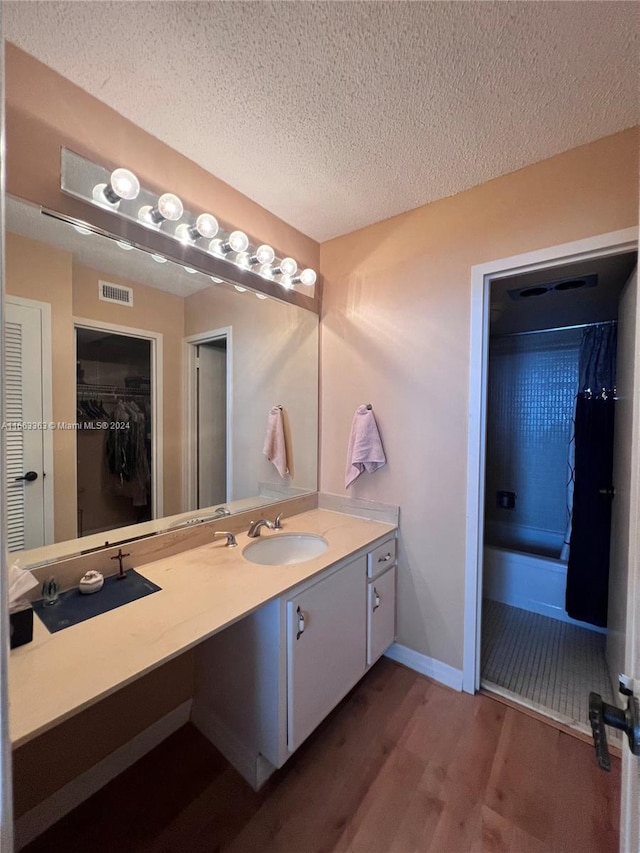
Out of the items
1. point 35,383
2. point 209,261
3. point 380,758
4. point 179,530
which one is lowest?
point 380,758

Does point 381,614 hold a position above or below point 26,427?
below

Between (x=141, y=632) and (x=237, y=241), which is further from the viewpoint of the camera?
(x=237, y=241)

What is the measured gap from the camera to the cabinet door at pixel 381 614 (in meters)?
1.63

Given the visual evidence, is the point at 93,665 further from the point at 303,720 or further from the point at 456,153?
the point at 456,153

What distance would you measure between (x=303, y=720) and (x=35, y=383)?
149cm

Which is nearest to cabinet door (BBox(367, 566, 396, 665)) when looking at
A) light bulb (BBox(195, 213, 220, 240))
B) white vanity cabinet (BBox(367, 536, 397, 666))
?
white vanity cabinet (BBox(367, 536, 397, 666))

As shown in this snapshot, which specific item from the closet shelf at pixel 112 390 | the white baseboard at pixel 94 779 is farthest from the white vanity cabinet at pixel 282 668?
the closet shelf at pixel 112 390

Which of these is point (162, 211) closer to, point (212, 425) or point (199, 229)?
point (199, 229)

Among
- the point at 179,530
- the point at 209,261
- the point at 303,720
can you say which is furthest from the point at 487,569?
the point at 209,261

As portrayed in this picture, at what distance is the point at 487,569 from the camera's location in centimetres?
258

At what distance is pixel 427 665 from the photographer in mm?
1765

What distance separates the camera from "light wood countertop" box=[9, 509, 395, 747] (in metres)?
0.74

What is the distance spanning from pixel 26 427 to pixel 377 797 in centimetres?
173

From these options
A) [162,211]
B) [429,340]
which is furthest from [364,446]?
[162,211]
